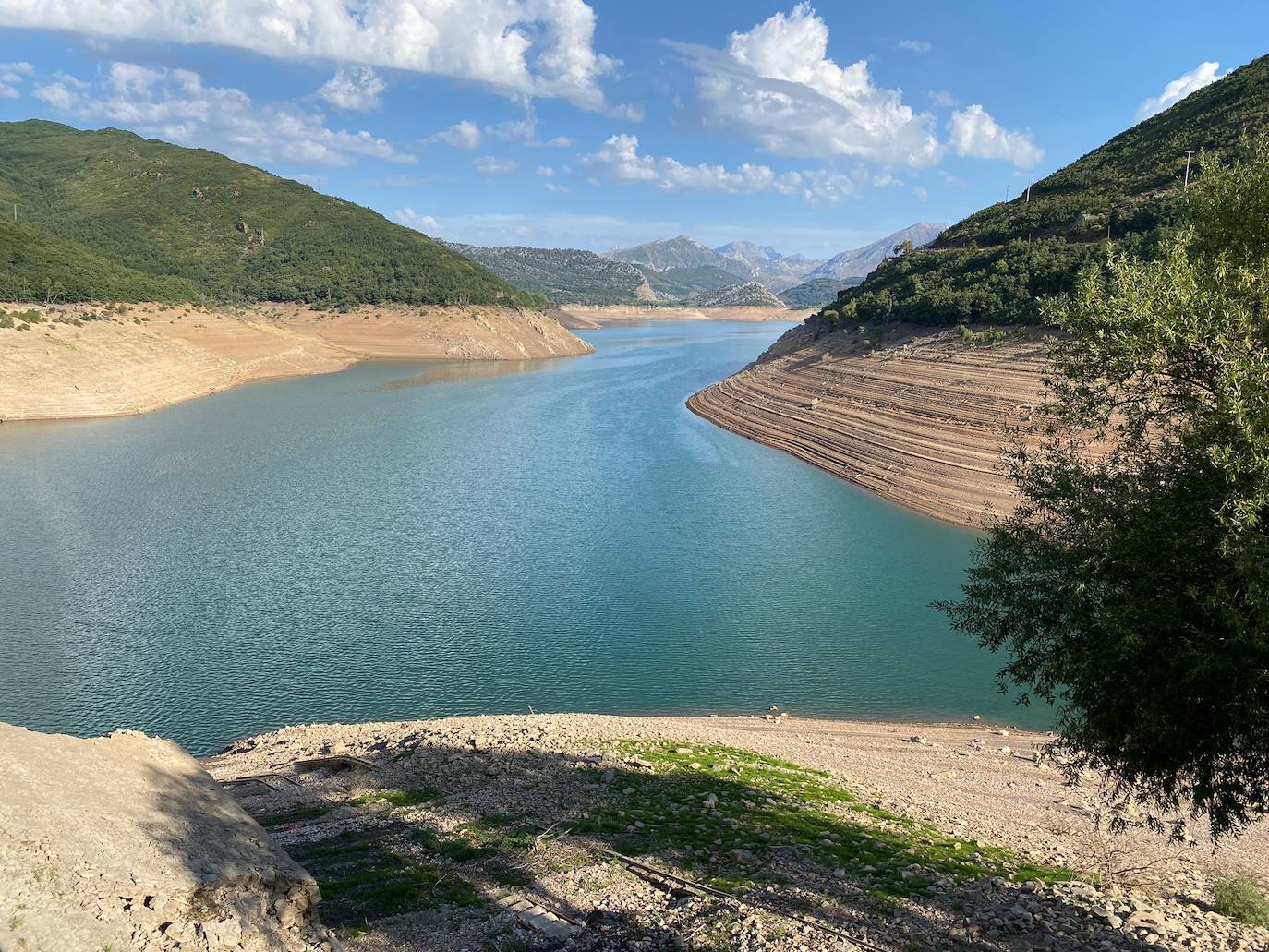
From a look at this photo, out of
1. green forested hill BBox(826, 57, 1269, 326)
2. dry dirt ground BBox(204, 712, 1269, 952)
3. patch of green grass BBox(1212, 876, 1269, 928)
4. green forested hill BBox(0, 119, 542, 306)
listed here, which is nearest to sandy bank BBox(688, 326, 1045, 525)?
green forested hill BBox(826, 57, 1269, 326)

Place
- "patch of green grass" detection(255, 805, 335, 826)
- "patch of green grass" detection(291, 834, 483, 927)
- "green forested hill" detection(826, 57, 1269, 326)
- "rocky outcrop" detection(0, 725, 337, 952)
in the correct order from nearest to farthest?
"rocky outcrop" detection(0, 725, 337, 952) → "patch of green grass" detection(291, 834, 483, 927) → "patch of green grass" detection(255, 805, 335, 826) → "green forested hill" detection(826, 57, 1269, 326)

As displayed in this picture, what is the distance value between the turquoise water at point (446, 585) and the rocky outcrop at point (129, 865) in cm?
1090

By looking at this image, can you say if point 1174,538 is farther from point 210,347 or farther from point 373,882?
point 210,347

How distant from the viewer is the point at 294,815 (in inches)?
507

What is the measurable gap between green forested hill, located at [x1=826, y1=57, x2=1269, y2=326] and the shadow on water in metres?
41.6

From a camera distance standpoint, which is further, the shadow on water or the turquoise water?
the turquoise water

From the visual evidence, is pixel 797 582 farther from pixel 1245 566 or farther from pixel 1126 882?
pixel 1245 566

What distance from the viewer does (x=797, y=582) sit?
1206 inches

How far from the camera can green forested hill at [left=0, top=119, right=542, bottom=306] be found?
12719 centimetres

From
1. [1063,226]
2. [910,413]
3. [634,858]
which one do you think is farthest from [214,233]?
[634,858]

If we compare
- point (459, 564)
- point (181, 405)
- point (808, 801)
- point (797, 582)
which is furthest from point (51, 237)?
point (808, 801)

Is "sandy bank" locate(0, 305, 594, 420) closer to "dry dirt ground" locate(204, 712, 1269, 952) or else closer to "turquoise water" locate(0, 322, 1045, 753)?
"turquoise water" locate(0, 322, 1045, 753)

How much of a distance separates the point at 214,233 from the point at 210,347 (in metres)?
77.0

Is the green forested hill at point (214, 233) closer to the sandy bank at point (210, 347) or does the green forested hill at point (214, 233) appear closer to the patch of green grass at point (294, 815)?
the sandy bank at point (210, 347)
